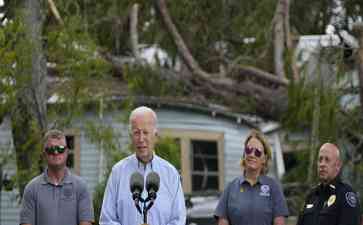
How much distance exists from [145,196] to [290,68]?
10.2 m

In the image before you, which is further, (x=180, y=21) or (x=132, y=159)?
(x=180, y=21)

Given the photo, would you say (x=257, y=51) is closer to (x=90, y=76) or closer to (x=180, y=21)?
(x=180, y=21)

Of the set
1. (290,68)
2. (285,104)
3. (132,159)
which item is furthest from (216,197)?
(132,159)

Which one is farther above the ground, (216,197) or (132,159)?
(132,159)

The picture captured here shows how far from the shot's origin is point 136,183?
7.32 m

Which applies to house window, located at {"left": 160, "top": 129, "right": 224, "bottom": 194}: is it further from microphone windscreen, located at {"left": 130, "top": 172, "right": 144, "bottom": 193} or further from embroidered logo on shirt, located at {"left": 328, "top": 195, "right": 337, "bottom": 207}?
microphone windscreen, located at {"left": 130, "top": 172, "right": 144, "bottom": 193}

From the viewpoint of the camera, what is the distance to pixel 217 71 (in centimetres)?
2078

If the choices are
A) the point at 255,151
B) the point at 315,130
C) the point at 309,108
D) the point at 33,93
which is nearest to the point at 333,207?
the point at 255,151

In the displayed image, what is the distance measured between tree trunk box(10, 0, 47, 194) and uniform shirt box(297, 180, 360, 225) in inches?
186

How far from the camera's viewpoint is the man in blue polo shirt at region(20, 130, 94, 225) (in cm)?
855

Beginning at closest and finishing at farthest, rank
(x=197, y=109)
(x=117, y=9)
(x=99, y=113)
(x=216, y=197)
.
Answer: (x=99, y=113) < (x=117, y=9) < (x=216, y=197) < (x=197, y=109)

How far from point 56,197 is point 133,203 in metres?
1.11

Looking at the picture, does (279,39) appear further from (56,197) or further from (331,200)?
(56,197)

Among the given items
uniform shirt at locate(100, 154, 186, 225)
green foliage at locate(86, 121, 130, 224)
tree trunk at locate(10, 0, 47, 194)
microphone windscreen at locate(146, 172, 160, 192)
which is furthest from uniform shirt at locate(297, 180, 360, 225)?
green foliage at locate(86, 121, 130, 224)
